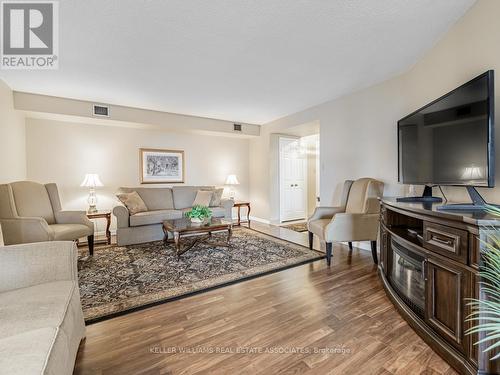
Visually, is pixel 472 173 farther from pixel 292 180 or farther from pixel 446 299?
pixel 292 180

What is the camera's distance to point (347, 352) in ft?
4.70


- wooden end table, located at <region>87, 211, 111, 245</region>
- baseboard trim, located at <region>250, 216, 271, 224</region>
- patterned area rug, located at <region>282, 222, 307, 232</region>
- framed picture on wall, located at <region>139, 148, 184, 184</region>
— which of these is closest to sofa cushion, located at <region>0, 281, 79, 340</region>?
wooden end table, located at <region>87, 211, 111, 245</region>

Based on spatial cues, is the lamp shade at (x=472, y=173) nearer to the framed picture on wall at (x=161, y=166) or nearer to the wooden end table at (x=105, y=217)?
the wooden end table at (x=105, y=217)

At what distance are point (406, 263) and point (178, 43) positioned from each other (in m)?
2.81

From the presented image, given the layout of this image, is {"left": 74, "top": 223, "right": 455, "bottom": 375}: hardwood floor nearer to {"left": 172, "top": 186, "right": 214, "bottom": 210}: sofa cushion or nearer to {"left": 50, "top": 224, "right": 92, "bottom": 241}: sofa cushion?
{"left": 50, "top": 224, "right": 92, "bottom": 241}: sofa cushion

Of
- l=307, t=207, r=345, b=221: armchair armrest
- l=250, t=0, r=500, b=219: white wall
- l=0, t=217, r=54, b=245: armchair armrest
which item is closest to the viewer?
l=250, t=0, r=500, b=219: white wall

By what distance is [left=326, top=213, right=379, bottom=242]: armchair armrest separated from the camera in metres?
2.79

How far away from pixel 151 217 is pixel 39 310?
9.59 feet

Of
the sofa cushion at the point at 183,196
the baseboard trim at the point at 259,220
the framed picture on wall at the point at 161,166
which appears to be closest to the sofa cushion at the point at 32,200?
the framed picture on wall at the point at 161,166

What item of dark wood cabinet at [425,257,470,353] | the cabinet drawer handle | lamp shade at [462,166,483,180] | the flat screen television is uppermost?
the flat screen television

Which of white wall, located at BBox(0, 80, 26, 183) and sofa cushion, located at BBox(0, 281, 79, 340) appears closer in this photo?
sofa cushion, located at BBox(0, 281, 79, 340)

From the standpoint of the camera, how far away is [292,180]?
18.7 feet

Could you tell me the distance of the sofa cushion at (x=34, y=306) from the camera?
95 cm

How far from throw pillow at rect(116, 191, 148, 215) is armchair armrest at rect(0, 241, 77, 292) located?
99.8 inches
